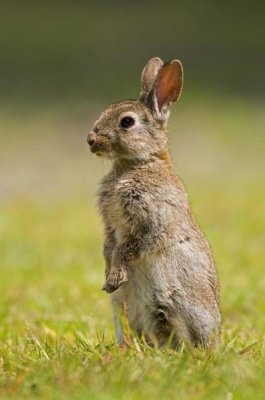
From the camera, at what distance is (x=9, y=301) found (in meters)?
7.85

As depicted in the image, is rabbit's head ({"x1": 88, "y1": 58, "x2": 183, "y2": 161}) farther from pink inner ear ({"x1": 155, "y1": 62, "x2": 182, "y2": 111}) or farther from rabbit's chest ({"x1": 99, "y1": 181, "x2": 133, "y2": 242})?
rabbit's chest ({"x1": 99, "y1": 181, "x2": 133, "y2": 242})

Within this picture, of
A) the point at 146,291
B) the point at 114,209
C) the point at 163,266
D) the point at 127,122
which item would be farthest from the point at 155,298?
the point at 127,122

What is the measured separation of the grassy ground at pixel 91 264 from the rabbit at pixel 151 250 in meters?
0.25

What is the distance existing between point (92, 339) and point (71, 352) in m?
1.42

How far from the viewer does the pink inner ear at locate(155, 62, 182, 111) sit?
567 centimetres

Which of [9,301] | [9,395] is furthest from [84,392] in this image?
[9,301]

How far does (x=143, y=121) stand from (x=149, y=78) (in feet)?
1.19

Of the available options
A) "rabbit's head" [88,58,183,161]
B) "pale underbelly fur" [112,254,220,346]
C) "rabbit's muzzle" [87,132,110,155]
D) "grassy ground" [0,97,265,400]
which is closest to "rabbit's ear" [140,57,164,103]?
"rabbit's head" [88,58,183,161]

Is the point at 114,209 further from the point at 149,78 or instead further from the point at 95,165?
the point at 95,165

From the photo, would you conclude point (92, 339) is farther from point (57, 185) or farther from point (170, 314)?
point (57, 185)

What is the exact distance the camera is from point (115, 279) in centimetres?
494

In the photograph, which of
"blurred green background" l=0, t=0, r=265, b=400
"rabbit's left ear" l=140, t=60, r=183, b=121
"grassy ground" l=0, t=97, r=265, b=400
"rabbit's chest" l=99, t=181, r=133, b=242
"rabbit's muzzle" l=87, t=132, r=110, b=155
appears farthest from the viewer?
"rabbit's left ear" l=140, t=60, r=183, b=121

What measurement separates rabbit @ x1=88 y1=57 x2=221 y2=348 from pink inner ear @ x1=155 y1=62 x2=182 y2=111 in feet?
1.18

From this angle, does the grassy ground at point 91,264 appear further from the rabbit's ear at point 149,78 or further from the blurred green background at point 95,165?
the rabbit's ear at point 149,78
